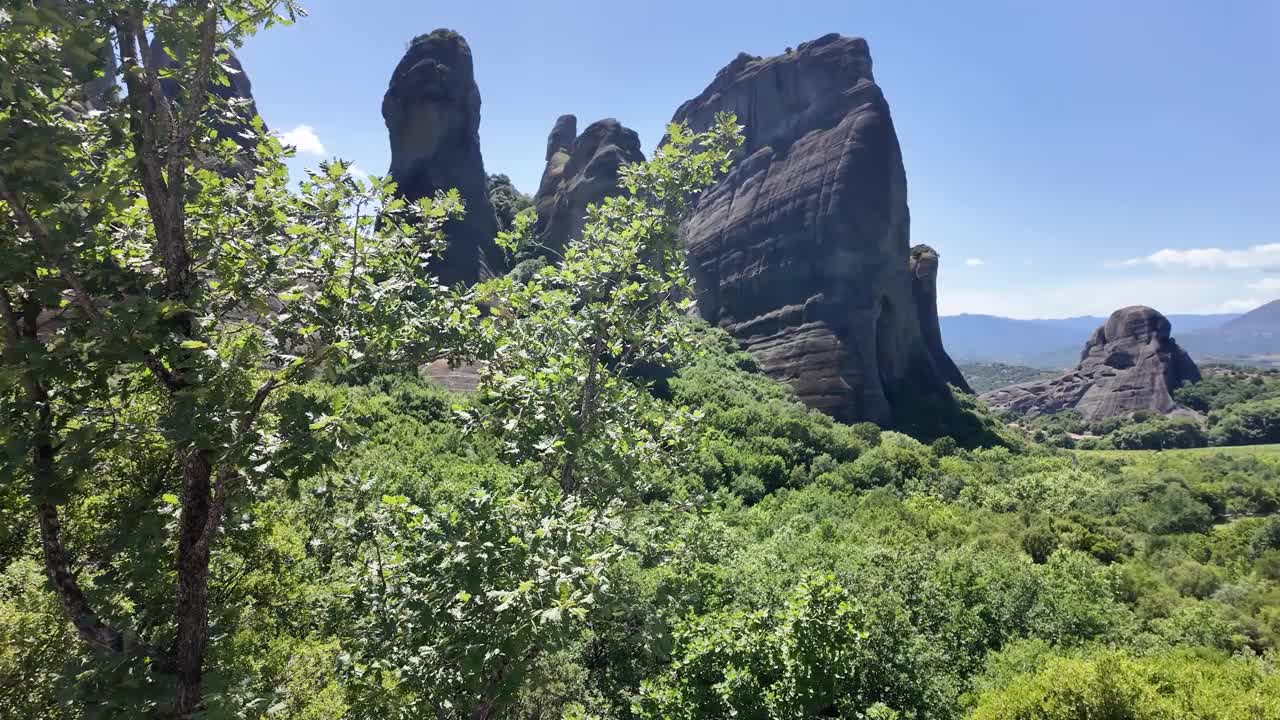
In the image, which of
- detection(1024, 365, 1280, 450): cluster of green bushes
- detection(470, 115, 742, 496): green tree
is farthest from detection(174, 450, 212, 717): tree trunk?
detection(1024, 365, 1280, 450): cluster of green bushes

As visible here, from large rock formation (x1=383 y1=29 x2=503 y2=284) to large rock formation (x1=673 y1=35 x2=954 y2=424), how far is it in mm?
27778

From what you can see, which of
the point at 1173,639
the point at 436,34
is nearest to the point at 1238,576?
the point at 1173,639

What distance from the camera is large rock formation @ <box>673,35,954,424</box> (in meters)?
64.9

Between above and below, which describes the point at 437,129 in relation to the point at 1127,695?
above

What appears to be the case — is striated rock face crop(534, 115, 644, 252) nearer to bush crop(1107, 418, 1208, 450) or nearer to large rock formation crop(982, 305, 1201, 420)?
bush crop(1107, 418, 1208, 450)

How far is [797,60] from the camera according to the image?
269 ft

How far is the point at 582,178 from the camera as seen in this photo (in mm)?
81312

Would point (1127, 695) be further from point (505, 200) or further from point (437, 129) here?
point (505, 200)

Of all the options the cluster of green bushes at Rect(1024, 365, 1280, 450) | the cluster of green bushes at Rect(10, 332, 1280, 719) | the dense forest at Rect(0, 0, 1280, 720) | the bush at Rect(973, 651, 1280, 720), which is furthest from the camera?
the cluster of green bushes at Rect(1024, 365, 1280, 450)


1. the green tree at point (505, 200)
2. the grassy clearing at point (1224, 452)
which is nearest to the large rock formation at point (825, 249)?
the grassy clearing at point (1224, 452)

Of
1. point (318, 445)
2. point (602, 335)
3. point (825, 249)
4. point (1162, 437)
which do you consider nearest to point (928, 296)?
point (825, 249)

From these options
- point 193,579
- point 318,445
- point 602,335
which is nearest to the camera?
point 318,445

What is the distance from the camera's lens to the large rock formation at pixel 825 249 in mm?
64875

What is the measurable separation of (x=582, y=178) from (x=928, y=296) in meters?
55.1
